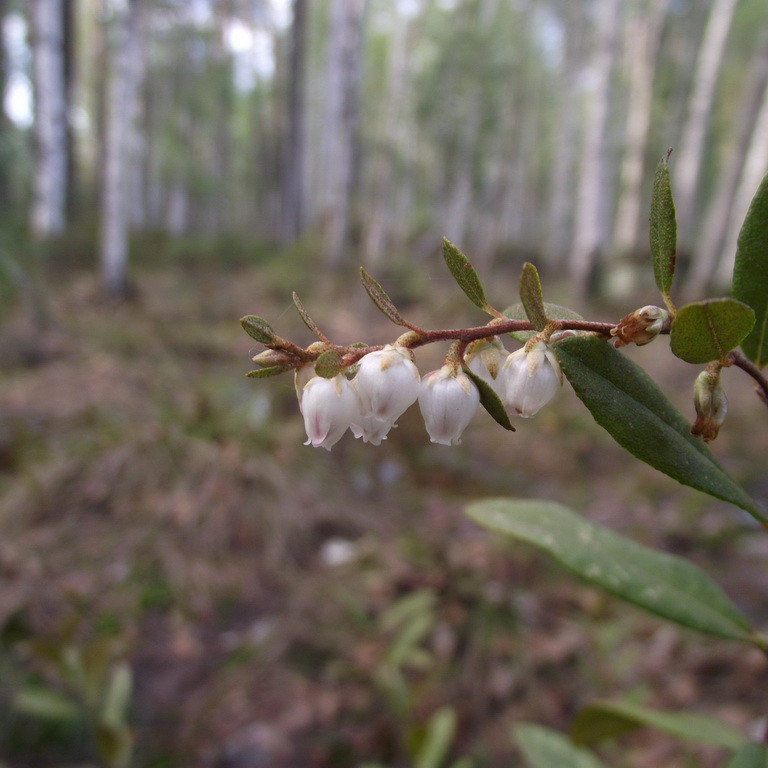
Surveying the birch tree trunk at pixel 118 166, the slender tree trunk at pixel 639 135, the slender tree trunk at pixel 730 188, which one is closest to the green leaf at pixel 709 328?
the birch tree trunk at pixel 118 166

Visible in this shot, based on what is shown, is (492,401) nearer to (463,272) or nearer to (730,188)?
(463,272)

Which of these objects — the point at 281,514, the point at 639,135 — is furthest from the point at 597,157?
the point at 281,514

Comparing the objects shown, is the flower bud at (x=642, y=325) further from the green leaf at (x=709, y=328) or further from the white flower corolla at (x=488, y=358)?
the white flower corolla at (x=488, y=358)

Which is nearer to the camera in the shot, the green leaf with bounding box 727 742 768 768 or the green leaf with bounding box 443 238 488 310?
the green leaf with bounding box 443 238 488 310

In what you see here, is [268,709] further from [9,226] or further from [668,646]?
[9,226]

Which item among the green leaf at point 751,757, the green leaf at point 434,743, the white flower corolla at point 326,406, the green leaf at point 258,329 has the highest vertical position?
the green leaf at point 258,329

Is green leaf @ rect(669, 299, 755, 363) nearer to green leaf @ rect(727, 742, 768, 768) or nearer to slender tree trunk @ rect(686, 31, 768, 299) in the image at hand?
green leaf @ rect(727, 742, 768, 768)

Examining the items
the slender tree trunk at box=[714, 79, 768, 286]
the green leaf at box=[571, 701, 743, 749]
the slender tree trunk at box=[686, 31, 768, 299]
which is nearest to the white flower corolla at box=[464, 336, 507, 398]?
the green leaf at box=[571, 701, 743, 749]

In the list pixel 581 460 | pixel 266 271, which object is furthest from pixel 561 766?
pixel 266 271
